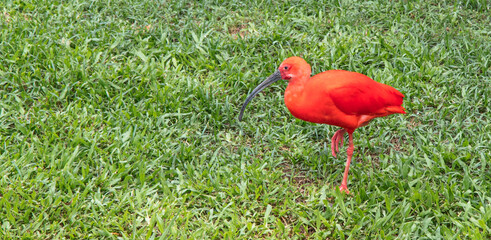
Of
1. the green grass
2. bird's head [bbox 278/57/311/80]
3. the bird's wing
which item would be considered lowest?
the green grass

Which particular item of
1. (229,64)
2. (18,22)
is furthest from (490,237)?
(18,22)

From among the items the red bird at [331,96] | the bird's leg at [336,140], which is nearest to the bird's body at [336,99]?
the red bird at [331,96]

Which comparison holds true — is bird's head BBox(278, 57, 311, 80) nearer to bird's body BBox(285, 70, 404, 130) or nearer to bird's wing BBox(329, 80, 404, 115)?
bird's body BBox(285, 70, 404, 130)

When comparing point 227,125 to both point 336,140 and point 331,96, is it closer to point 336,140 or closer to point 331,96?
point 336,140

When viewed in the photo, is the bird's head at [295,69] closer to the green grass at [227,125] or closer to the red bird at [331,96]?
the red bird at [331,96]

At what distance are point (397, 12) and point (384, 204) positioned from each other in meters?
2.72

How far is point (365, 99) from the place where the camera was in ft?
13.1

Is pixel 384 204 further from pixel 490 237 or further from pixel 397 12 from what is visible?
pixel 397 12

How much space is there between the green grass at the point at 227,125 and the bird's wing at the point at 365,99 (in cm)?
53

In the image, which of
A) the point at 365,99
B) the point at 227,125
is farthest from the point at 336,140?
the point at 227,125

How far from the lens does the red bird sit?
3908 millimetres

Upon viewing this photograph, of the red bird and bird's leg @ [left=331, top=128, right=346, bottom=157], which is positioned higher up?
the red bird

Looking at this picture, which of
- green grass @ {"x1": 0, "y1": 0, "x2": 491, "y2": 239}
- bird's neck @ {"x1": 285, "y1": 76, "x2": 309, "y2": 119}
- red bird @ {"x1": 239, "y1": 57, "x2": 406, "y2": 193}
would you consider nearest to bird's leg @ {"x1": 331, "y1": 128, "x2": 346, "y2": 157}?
green grass @ {"x1": 0, "y1": 0, "x2": 491, "y2": 239}

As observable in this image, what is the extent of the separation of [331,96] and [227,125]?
125 centimetres
